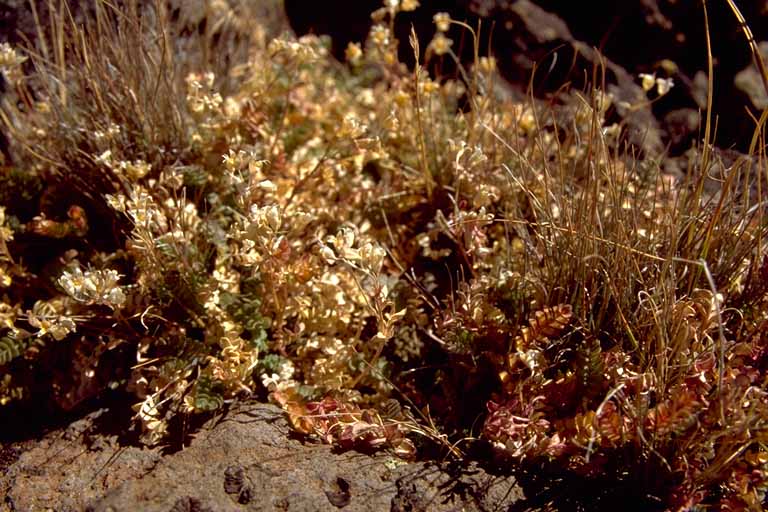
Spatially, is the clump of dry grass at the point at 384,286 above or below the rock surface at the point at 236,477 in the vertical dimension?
above

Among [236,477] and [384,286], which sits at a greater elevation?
[384,286]

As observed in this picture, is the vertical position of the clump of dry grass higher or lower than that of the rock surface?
higher

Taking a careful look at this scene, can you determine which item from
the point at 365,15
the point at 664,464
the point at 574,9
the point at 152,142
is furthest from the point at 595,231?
the point at 365,15

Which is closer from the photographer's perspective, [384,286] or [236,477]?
[236,477]
